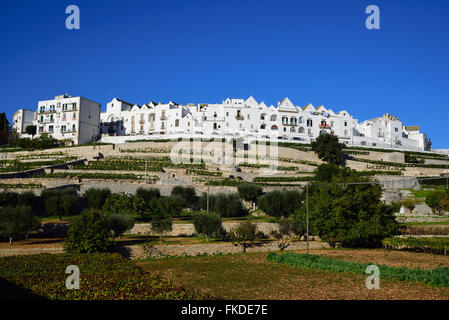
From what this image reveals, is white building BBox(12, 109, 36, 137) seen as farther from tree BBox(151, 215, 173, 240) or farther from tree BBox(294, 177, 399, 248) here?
tree BBox(294, 177, 399, 248)

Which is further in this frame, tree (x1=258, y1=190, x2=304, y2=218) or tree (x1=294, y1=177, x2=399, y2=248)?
tree (x1=258, y1=190, x2=304, y2=218)

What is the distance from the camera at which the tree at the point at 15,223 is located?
95.9 ft

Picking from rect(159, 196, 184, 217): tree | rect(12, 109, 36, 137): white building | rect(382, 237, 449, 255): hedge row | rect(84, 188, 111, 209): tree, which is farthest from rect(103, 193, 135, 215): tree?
rect(12, 109, 36, 137): white building

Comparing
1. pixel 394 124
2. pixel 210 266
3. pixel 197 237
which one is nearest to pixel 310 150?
pixel 394 124

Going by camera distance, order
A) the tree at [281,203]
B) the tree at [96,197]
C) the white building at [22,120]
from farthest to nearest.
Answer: the white building at [22,120] < the tree at [281,203] < the tree at [96,197]

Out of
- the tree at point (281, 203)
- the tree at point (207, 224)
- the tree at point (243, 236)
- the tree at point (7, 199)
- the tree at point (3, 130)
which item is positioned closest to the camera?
the tree at point (243, 236)

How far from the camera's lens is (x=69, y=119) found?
81062mm

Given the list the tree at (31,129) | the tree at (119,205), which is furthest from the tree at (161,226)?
the tree at (31,129)

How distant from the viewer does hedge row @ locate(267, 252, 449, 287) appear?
64.9ft

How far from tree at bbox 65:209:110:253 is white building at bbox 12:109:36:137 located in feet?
233

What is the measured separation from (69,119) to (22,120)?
17.5m

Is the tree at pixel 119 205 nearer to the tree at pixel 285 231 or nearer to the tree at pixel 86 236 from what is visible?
the tree at pixel 86 236

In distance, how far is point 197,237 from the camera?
36812 millimetres

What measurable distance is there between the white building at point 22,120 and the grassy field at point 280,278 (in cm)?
7675
